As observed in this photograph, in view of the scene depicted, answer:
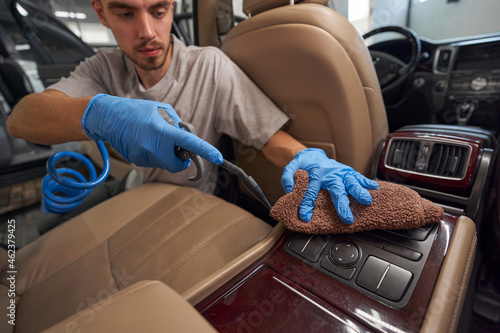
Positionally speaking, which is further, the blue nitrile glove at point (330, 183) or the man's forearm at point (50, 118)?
the man's forearm at point (50, 118)

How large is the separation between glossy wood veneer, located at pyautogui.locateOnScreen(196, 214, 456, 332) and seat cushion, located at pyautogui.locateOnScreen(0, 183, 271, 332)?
170 mm

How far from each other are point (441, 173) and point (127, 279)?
0.94m

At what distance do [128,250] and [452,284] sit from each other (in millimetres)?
821

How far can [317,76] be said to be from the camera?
0.71 meters

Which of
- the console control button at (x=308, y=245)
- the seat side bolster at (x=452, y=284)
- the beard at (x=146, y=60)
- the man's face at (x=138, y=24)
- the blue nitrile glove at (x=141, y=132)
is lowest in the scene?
the console control button at (x=308, y=245)

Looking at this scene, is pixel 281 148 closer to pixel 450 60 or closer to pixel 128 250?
pixel 128 250

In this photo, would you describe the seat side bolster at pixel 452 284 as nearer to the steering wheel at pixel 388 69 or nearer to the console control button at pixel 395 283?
the console control button at pixel 395 283

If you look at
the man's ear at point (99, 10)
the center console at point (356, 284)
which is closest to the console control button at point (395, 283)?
the center console at point (356, 284)

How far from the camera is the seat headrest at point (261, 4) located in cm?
80

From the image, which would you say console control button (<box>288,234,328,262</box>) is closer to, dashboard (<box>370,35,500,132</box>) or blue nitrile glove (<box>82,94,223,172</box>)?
blue nitrile glove (<box>82,94,223,172</box>)

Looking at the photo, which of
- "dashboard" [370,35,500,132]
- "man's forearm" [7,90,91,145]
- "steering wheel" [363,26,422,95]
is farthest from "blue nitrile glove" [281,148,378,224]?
"dashboard" [370,35,500,132]

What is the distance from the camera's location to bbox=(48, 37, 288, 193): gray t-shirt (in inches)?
30.7

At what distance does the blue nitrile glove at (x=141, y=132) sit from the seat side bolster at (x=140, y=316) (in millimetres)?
282

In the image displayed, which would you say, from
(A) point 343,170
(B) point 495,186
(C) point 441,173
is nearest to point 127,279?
(A) point 343,170
